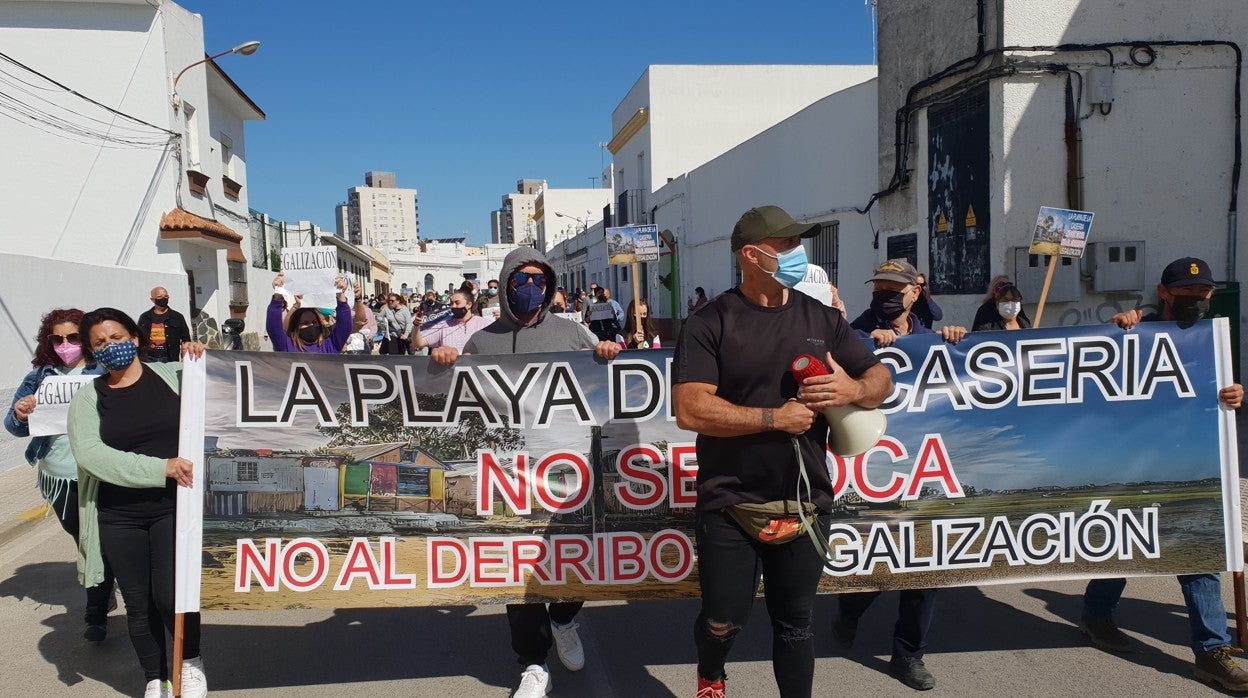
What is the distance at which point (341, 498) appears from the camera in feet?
12.8

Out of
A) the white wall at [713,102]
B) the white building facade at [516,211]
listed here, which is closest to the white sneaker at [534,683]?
the white wall at [713,102]

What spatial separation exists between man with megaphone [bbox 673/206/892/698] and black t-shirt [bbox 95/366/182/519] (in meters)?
2.21

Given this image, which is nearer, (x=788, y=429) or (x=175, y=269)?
(x=788, y=429)

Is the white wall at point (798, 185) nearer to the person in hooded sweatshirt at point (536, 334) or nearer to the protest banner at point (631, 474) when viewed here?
the protest banner at point (631, 474)

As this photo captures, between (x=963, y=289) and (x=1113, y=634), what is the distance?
702cm

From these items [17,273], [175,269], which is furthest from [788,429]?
[175,269]

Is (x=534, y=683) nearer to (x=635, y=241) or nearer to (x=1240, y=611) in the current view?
(x=1240, y=611)

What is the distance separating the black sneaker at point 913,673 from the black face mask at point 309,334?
199 inches

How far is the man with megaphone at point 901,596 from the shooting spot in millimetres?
3906

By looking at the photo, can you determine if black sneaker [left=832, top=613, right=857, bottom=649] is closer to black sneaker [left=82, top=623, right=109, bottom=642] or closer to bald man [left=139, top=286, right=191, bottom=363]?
black sneaker [left=82, top=623, right=109, bottom=642]

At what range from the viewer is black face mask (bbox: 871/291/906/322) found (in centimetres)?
452

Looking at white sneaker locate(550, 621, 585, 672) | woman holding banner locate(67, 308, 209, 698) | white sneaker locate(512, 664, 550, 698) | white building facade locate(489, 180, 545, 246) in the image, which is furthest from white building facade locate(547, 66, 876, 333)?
white building facade locate(489, 180, 545, 246)

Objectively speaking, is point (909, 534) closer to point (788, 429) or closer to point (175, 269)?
point (788, 429)

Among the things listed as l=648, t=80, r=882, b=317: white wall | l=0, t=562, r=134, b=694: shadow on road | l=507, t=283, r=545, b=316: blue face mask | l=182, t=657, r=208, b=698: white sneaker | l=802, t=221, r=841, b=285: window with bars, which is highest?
l=648, t=80, r=882, b=317: white wall
